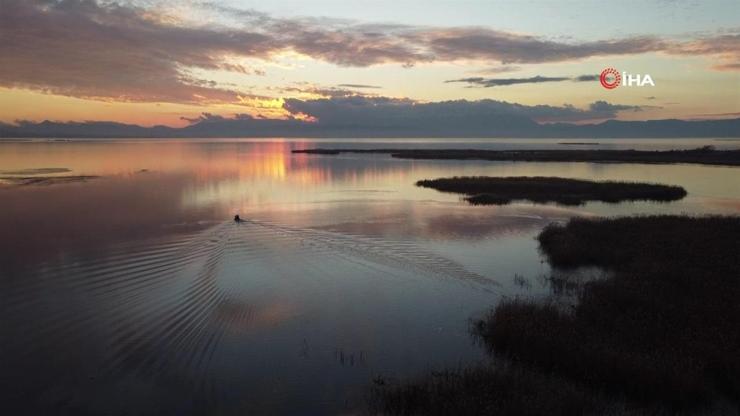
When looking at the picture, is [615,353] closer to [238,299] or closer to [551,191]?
[238,299]

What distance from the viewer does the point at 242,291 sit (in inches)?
756

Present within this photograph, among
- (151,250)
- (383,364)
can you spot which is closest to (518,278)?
(383,364)

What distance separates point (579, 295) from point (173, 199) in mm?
39241

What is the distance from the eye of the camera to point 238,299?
18234 millimetres

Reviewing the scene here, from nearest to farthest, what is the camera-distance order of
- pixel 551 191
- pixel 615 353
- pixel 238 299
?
pixel 615 353 < pixel 238 299 < pixel 551 191

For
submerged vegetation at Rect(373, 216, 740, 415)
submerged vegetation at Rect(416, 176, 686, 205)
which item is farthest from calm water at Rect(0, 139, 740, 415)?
submerged vegetation at Rect(416, 176, 686, 205)

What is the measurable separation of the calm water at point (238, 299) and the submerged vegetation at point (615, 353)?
1.40 metres

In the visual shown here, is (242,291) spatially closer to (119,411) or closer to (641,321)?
(119,411)

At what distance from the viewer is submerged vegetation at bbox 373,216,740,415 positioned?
34.2ft

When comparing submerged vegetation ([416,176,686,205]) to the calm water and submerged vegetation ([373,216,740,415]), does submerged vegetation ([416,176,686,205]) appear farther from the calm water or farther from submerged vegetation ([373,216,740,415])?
submerged vegetation ([373,216,740,415])

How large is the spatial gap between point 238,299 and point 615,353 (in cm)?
1297

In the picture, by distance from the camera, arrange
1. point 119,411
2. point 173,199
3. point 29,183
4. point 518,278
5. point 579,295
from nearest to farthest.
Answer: point 119,411 → point 579,295 → point 518,278 → point 173,199 → point 29,183

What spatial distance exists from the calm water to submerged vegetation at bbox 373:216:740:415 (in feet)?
4.60

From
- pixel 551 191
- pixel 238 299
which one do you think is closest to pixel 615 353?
pixel 238 299
